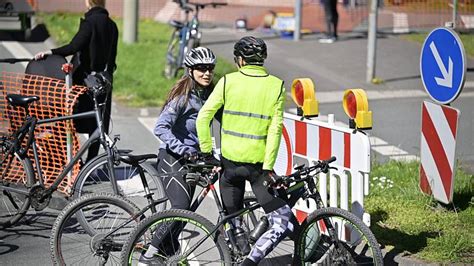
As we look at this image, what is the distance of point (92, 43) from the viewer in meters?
9.70

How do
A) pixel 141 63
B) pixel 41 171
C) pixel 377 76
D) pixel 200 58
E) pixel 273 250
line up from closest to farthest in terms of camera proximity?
pixel 200 58 → pixel 273 250 → pixel 41 171 → pixel 377 76 → pixel 141 63

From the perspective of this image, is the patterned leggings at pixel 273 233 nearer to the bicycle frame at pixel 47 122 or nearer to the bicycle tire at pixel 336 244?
the bicycle tire at pixel 336 244

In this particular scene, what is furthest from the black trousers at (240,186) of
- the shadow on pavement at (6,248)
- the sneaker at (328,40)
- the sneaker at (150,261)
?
the sneaker at (328,40)

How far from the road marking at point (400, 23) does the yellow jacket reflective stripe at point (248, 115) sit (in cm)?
1558

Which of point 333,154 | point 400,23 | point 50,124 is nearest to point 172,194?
point 333,154

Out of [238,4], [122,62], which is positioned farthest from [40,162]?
[238,4]

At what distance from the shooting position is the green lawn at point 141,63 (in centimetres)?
1486

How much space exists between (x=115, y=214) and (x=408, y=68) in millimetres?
11345

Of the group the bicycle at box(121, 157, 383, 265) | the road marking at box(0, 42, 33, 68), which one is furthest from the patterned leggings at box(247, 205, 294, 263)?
the road marking at box(0, 42, 33, 68)

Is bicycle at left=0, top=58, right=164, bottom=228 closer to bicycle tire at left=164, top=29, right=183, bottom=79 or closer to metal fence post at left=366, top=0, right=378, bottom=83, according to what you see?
bicycle tire at left=164, top=29, right=183, bottom=79

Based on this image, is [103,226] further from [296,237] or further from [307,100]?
[307,100]

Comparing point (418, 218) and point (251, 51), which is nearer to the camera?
point (251, 51)

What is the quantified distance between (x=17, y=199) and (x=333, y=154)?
2.57m

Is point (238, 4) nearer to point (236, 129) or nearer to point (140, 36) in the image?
point (140, 36)
